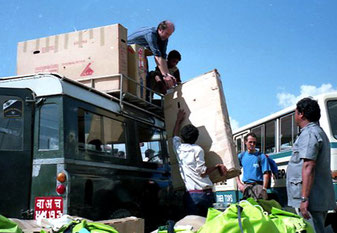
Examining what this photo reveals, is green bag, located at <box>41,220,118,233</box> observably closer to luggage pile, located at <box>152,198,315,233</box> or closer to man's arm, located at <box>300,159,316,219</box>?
luggage pile, located at <box>152,198,315,233</box>

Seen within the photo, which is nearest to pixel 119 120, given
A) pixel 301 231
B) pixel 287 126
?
pixel 301 231

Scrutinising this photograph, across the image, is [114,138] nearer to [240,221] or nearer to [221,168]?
[221,168]

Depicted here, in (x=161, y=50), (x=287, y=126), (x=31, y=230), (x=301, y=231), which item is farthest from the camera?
(x=287, y=126)

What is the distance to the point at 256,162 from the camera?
6.93m

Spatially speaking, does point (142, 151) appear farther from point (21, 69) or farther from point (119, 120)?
point (21, 69)

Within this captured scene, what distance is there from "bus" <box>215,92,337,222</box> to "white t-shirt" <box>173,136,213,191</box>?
109 inches

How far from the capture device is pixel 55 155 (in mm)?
4695

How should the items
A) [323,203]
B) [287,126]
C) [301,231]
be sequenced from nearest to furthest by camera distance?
[301,231] → [323,203] → [287,126]

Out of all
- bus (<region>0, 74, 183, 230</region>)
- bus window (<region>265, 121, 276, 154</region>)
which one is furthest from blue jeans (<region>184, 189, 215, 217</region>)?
bus window (<region>265, 121, 276, 154</region>)

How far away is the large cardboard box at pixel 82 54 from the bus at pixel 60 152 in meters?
0.50

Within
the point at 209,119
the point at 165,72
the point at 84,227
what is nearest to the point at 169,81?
the point at 165,72

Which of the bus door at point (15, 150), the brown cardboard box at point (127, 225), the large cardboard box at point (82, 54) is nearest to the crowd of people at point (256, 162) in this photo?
the large cardboard box at point (82, 54)

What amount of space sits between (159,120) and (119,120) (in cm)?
146

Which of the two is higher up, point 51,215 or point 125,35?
point 125,35
